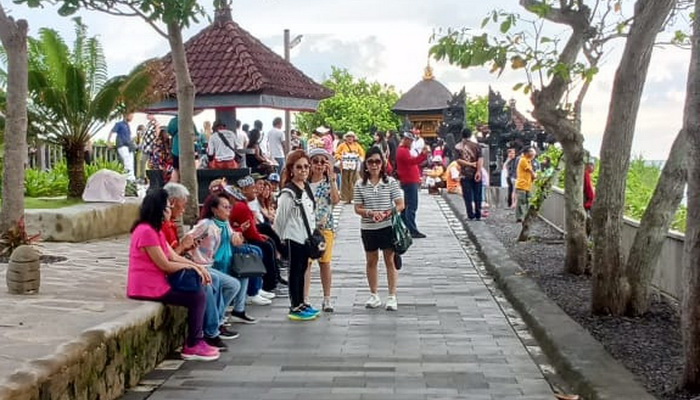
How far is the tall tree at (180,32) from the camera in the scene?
468 inches

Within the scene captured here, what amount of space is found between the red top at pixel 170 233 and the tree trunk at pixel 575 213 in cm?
561

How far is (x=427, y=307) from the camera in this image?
37.2 feet

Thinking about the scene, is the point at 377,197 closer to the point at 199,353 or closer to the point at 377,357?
the point at 377,357

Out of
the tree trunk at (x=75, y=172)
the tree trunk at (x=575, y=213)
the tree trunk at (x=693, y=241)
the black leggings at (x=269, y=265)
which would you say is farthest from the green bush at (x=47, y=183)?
the tree trunk at (x=693, y=241)

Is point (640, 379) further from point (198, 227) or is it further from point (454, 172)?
point (454, 172)

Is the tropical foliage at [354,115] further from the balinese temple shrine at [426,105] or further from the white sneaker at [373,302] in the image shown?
the white sneaker at [373,302]

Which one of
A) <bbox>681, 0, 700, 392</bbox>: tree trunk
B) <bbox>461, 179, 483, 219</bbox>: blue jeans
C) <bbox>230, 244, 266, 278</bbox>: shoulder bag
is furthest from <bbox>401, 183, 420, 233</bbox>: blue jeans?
<bbox>681, 0, 700, 392</bbox>: tree trunk

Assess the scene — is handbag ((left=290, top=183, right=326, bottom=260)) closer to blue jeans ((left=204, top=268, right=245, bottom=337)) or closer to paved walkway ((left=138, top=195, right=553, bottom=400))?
paved walkway ((left=138, top=195, right=553, bottom=400))

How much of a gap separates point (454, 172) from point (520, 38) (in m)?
16.8

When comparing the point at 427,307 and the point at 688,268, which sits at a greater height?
the point at 688,268

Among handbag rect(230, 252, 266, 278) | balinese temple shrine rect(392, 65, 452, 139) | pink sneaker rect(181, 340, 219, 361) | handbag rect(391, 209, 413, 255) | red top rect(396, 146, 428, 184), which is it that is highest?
balinese temple shrine rect(392, 65, 452, 139)

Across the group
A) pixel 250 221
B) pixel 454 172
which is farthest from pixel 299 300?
pixel 454 172

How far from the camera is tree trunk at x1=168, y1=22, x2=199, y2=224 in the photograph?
14750mm

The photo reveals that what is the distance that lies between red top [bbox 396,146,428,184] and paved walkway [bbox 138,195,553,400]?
15.6 ft
